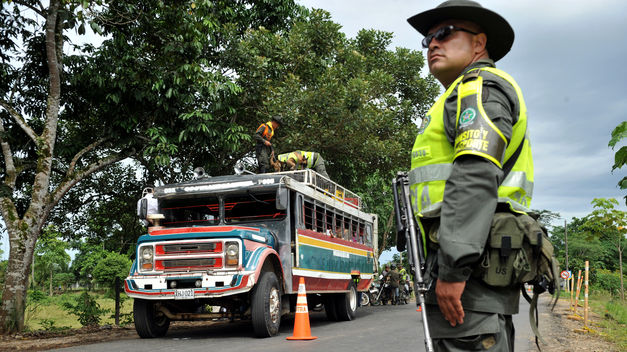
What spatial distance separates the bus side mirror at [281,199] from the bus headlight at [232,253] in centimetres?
104

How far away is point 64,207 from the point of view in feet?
63.4

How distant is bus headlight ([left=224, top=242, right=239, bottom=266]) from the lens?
9781 mm

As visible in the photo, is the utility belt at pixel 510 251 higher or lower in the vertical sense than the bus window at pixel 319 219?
lower

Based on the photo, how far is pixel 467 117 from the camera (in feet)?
8.68

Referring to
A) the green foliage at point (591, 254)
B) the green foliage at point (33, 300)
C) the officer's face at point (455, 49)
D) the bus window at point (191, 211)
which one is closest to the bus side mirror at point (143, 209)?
the bus window at point (191, 211)

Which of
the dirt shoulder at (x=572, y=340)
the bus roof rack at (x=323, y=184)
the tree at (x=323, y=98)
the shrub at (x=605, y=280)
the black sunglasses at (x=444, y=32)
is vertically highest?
the tree at (x=323, y=98)

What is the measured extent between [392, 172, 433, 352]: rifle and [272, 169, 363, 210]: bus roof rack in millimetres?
8430

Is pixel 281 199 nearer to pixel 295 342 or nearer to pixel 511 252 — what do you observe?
pixel 295 342

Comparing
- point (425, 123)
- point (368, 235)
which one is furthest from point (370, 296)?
point (425, 123)

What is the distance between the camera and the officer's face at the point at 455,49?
2959 millimetres

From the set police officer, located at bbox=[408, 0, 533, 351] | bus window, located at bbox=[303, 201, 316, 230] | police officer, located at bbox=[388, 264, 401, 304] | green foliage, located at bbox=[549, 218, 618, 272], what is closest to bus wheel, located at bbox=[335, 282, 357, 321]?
bus window, located at bbox=[303, 201, 316, 230]

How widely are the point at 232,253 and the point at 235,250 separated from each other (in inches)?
2.8

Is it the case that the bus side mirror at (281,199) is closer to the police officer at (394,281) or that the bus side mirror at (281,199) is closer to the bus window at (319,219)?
the bus window at (319,219)

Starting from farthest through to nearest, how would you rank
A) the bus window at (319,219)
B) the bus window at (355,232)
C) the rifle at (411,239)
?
1. the bus window at (355,232)
2. the bus window at (319,219)
3. the rifle at (411,239)
